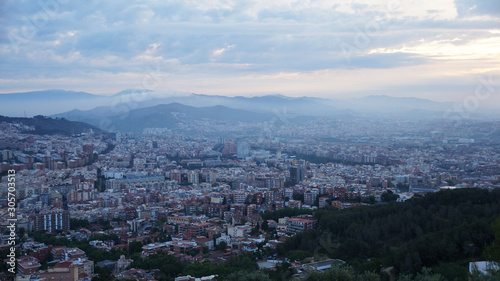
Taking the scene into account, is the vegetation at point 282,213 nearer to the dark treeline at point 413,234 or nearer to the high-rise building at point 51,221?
the dark treeline at point 413,234

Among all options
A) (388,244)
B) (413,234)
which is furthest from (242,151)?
(388,244)

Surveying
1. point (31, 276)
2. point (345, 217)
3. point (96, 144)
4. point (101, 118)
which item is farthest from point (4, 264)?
point (101, 118)

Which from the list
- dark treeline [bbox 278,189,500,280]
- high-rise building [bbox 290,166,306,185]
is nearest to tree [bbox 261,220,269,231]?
dark treeline [bbox 278,189,500,280]

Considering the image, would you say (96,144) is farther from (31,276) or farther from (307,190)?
(31,276)

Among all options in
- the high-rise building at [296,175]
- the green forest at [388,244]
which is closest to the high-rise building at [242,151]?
the high-rise building at [296,175]

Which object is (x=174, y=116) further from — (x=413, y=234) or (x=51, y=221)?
(x=413, y=234)

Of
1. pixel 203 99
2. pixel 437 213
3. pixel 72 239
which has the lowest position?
pixel 72 239
